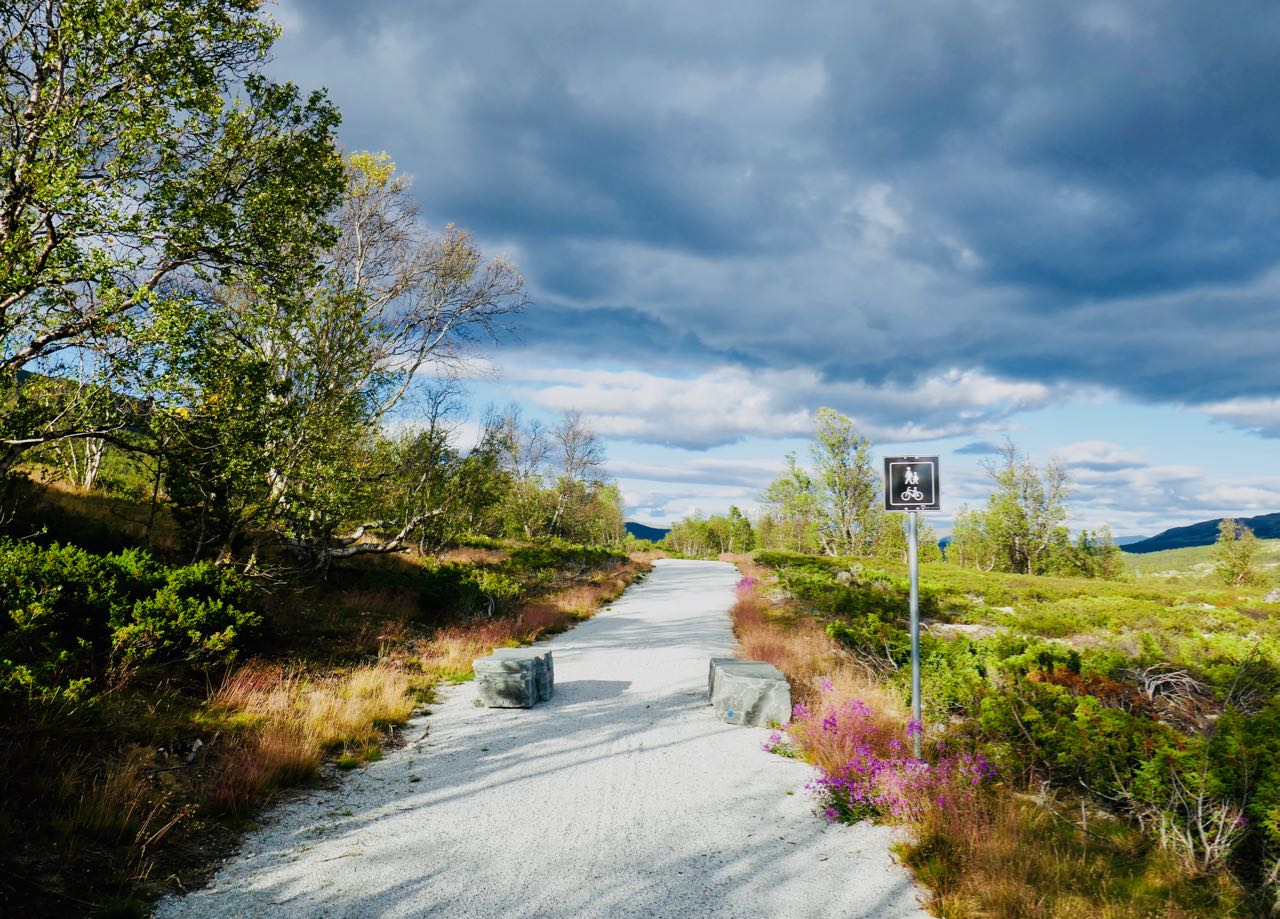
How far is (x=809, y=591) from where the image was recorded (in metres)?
14.8

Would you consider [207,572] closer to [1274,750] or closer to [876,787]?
[876,787]

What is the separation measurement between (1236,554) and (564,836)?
52438 millimetres

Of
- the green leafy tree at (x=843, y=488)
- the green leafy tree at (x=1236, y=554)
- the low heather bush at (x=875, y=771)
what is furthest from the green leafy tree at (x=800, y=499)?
the low heather bush at (x=875, y=771)

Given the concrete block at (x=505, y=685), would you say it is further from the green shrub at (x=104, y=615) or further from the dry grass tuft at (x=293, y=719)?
the green shrub at (x=104, y=615)

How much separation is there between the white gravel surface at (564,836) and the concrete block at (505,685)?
1.17ft

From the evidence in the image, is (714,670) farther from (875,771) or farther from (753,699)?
(875,771)

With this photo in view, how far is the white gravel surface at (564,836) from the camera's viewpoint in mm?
3594

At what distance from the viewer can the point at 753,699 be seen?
7.28 metres

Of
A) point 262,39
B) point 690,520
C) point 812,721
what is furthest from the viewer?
point 690,520

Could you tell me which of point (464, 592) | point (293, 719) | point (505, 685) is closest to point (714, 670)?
point (505, 685)

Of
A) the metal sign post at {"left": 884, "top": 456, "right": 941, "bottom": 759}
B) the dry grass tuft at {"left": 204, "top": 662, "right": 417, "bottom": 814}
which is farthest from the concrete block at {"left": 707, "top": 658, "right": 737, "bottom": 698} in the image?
the dry grass tuft at {"left": 204, "top": 662, "right": 417, "bottom": 814}

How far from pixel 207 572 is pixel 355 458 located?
486cm

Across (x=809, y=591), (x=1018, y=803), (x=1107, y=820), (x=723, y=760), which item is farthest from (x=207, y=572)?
(x=809, y=591)

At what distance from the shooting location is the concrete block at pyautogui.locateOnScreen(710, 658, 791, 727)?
23.8 ft
